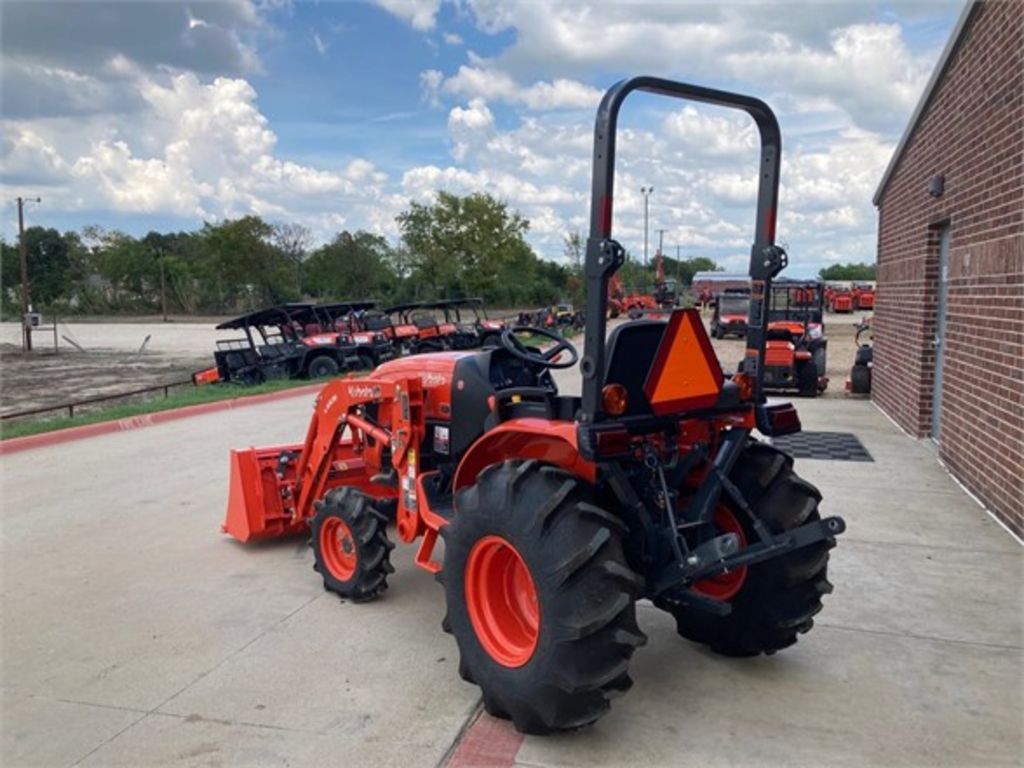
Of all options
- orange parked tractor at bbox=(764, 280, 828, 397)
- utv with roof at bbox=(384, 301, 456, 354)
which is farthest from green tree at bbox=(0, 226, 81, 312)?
orange parked tractor at bbox=(764, 280, 828, 397)

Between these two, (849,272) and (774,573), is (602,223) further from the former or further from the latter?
(849,272)

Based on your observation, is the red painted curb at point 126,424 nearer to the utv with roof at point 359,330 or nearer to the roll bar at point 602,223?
the utv with roof at point 359,330

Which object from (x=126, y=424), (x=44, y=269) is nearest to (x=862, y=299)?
(x=126, y=424)

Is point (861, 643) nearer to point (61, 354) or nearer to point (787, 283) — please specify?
point (787, 283)

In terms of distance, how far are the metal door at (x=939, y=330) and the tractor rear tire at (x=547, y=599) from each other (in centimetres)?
632

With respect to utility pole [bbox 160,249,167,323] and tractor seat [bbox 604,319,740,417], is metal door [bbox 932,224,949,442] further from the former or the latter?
utility pole [bbox 160,249,167,323]

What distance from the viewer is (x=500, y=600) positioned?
11.7 ft

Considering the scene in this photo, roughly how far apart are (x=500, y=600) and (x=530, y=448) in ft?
2.26

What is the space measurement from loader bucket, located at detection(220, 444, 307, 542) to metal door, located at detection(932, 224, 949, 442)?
622 cm

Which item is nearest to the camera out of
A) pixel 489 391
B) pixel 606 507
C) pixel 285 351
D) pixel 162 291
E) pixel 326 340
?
pixel 606 507

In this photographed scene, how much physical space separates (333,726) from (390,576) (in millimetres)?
1775

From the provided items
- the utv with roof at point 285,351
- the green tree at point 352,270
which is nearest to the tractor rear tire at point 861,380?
the utv with roof at point 285,351

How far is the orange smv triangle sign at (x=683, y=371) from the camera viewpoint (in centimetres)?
339

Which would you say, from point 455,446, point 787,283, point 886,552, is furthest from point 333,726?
point 787,283
